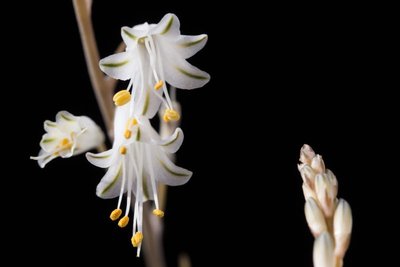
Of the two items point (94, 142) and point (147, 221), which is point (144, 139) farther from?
point (147, 221)

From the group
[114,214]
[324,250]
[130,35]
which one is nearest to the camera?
[324,250]

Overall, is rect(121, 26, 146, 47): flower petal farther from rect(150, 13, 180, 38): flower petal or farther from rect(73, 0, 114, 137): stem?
rect(73, 0, 114, 137): stem

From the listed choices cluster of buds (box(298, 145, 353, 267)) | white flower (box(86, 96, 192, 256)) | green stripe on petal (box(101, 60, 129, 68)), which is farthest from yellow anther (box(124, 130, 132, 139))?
cluster of buds (box(298, 145, 353, 267))

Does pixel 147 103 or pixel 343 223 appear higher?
pixel 147 103

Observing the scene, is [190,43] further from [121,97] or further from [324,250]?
[324,250]

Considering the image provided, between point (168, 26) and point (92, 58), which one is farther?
point (92, 58)

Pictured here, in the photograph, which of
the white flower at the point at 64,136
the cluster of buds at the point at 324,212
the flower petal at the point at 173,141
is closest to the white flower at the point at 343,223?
the cluster of buds at the point at 324,212

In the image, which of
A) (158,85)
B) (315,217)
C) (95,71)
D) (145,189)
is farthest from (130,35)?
(315,217)
